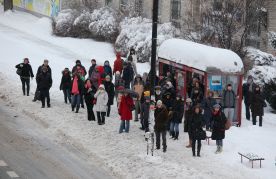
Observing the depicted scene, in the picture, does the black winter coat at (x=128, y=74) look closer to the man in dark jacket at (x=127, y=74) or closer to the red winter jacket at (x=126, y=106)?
the man in dark jacket at (x=127, y=74)

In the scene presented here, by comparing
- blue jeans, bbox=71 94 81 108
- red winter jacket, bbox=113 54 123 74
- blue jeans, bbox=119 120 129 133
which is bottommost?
blue jeans, bbox=119 120 129 133

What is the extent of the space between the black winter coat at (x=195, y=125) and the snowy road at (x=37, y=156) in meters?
2.78

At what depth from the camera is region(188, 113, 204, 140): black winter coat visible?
17.4 metres

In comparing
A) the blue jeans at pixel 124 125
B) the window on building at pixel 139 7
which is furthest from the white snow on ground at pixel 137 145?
the window on building at pixel 139 7

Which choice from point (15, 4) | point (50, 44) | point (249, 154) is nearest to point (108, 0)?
point (50, 44)

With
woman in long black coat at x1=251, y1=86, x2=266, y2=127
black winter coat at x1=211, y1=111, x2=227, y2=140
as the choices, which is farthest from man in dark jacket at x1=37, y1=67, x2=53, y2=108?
black winter coat at x1=211, y1=111, x2=227, y2=140

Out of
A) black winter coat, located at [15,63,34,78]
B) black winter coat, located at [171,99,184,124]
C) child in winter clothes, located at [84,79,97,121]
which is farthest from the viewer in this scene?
black winter coat, located at [15,63,34,78]

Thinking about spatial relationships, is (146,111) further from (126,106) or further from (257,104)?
(257,104)

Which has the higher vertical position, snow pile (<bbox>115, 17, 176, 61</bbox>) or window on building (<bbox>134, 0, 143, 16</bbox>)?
window on building (<bbox>134, 0, 143, 16</bbox>)

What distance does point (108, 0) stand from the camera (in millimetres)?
40469

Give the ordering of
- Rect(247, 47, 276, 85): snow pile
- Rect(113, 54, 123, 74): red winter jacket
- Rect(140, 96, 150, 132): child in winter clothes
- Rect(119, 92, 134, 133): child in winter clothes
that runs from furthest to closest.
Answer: Rect(247, 47, 276, 85): snow pile < Rect(113, 54, 123, 74): red winter jacket < Rect(119, 92, 134, 133): child in winter clothes < Rect(140, 96, 150, 132): child in winter clothes

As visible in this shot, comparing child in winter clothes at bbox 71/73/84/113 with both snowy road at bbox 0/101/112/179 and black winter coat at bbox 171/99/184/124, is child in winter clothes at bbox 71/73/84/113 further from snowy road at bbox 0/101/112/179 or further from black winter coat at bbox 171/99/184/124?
black winter coat at bbox 171/99/184/124

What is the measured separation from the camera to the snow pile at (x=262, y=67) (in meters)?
26.7

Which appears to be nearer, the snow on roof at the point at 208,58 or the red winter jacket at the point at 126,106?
the red winter jacket at the point at 126,106
